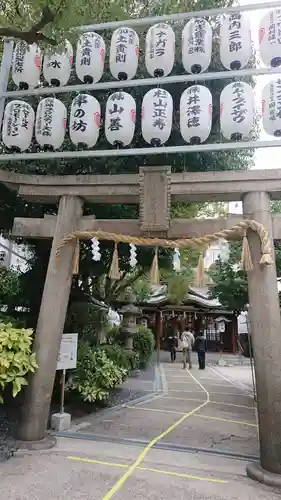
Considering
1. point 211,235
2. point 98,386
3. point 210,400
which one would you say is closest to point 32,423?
point 98,386

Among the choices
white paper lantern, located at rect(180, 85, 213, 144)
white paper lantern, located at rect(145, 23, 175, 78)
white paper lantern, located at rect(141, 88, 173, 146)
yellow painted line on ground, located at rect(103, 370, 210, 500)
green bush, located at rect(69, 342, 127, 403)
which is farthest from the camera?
green bush, located at rect(69, 342, 127, 403)

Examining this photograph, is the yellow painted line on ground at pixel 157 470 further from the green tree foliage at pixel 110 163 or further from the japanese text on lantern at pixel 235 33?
the japanese text on lantern at pixel 235 33

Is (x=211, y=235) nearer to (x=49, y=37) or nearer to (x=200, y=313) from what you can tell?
(x=49, y=37)

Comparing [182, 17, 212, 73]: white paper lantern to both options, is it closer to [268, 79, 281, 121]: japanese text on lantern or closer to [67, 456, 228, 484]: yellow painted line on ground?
[268, 79, 281, 121]: japanese text on lantern

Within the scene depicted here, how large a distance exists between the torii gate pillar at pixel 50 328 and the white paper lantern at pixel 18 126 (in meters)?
1.22

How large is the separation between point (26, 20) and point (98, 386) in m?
7.02

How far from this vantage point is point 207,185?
6.03 metres

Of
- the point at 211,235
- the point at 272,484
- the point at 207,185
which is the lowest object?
the point at 272,484

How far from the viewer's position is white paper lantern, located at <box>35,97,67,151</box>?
6344 millimetres

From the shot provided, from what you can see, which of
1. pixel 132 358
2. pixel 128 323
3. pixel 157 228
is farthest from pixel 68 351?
pixel 128 323

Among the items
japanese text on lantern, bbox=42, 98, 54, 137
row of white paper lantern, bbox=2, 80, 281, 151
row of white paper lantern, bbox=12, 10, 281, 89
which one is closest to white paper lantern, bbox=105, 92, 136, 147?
row of white paper lantern, bbox=2, 80, 281, 151

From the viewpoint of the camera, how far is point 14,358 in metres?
5.34

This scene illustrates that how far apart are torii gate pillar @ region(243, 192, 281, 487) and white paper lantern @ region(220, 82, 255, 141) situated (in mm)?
1004

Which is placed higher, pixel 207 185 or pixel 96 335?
pixel 207 185
